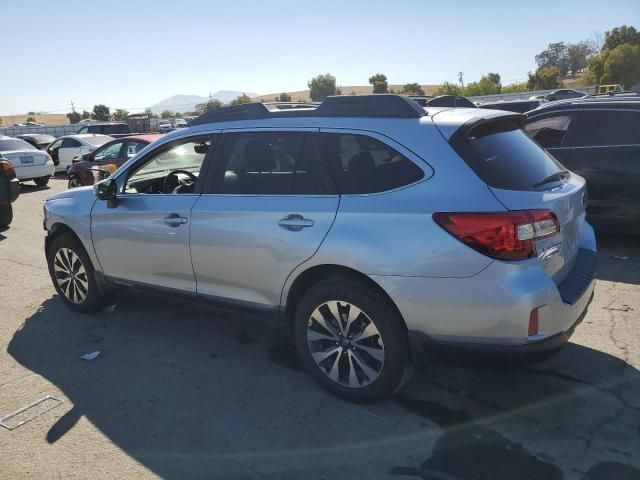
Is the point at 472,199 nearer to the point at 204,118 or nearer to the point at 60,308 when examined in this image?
the point at 204,118

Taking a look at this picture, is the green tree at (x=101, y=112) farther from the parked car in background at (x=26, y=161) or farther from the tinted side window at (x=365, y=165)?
the tinted side window at (x=365, y=165)

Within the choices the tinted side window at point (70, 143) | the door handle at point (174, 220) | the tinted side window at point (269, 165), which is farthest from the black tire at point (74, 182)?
the tinted side window at point (269, 165)

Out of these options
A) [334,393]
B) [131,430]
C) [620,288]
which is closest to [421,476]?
[334,393]

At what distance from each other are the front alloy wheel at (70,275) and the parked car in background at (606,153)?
18.4 feet

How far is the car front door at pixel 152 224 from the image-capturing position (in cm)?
405

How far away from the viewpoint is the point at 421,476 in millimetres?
2697

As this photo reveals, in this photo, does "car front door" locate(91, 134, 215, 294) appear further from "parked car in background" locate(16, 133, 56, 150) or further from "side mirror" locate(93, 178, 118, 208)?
"parked car in background" locate(16, 133, 56, 150)

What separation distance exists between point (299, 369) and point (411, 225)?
153 centimetres

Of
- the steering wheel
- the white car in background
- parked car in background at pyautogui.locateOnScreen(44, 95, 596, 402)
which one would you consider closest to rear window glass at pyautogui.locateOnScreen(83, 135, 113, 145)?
the white car in background

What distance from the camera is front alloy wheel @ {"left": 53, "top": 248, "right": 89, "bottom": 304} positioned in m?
4.95

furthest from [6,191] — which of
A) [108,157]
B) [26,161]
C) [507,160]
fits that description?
[507,160]

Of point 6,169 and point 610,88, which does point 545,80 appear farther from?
point 6,169

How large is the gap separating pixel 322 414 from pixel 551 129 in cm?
527

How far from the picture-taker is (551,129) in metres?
6.87
